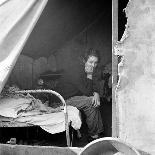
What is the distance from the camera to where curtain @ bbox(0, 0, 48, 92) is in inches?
176

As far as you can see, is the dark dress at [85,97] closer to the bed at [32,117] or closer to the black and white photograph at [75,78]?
the black and white photograph at [75,78]

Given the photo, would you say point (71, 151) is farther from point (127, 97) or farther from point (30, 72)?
point (30, 72)

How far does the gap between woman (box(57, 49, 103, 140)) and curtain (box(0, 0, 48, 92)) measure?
1966 mm

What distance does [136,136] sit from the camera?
432 cm

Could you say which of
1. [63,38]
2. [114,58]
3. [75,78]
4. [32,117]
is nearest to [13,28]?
[114,58]

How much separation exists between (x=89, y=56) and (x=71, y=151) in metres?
2.78

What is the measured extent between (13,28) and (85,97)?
2.21 metres

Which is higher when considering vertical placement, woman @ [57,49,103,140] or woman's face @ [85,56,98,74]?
woman's face @ [85,56,98,74]

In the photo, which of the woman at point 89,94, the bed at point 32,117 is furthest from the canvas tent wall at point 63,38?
the bed at point 32,117

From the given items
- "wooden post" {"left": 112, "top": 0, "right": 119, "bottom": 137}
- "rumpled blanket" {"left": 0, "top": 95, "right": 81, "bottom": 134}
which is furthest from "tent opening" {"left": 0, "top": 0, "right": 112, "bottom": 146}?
"wooden post" {"left": 112, "top": 0, "right": 119, "bottom": 137}

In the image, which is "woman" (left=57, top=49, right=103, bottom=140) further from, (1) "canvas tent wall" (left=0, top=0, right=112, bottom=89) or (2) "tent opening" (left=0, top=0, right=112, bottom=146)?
(1) "canvas tent wall" (left=0, top=0, right=112, bottom=89)

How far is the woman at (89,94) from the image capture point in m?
5.99

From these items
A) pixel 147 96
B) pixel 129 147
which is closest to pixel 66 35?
pixel 147 96

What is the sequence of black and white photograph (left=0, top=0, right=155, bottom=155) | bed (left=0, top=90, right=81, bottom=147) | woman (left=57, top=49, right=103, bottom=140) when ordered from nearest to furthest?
black and white photograph (left=0, top=0, right=155, bottom=155) < bed (left=0, top=90, right=81, bottom=147) < woman (left=57, top=49, right=103, bottom=140)
